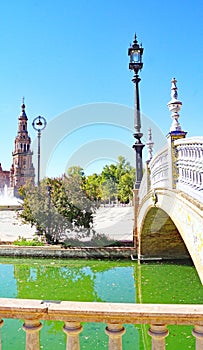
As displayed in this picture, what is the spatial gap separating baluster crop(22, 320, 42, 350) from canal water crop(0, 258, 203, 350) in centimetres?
334

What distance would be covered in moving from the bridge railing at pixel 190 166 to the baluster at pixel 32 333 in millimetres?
2544

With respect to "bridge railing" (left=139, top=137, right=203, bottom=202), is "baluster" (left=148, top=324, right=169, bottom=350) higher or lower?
lower

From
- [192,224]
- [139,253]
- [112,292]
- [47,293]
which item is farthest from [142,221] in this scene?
[192,224]

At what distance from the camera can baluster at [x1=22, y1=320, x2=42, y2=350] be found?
1.79 metres

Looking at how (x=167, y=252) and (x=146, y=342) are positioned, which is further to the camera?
(x=167, y=252)

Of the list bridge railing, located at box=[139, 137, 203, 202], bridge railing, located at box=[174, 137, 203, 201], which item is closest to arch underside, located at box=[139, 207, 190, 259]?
bridge railing, located at box=[139, 137, 203, 202]

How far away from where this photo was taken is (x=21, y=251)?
12.6m

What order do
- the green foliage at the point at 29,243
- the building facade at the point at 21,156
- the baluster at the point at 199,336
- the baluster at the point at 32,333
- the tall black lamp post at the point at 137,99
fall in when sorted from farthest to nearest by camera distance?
the building facade at the point at 21,156 < the green foliage at the point at 29,243 < the tall black lamp post at the point at 137,99 < the baluster at the point at 32,333 < the baluster at the point at 199,336

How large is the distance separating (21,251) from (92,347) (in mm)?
8262

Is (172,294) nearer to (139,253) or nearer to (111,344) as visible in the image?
(139,253)

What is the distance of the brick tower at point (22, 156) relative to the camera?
1941 inches

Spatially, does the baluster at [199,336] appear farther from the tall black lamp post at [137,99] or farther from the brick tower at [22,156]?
the brick tower at [22,156]

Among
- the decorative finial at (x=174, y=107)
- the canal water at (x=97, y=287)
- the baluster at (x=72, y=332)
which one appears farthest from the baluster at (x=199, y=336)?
the decorative finial at (x=174, y=107)

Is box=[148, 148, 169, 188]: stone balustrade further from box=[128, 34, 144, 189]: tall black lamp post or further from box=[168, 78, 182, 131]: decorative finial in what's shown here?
box=[128, 34, 144, 189]: tall black lamp post
